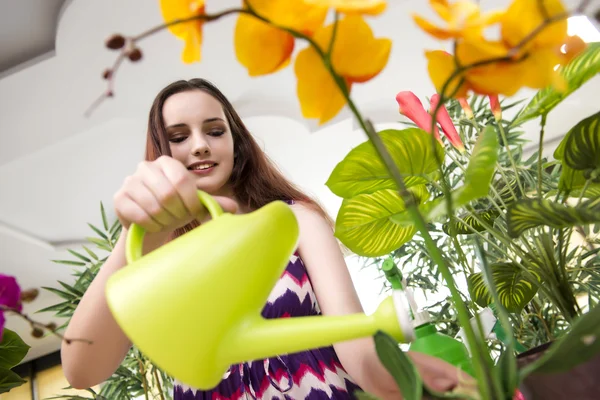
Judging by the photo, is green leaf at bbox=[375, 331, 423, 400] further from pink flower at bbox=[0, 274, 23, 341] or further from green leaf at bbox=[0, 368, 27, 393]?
green leaf at bbox=[0, 368, 27, 393]

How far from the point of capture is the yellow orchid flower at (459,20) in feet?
0.71

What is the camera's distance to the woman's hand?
12.5 inches

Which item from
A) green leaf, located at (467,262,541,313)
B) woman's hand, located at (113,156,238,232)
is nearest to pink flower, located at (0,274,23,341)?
woman's hand, located at (113,156,238,232)

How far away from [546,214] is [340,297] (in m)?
0.45

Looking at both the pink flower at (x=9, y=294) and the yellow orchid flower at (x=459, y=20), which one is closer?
the yellow orchid flower at (x=459, y=20)

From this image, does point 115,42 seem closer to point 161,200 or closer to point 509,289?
point 161,200

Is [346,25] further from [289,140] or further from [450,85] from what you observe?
[289,140]

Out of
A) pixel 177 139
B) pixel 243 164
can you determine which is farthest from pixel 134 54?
pixel 243 164

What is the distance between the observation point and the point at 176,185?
319 millimetres

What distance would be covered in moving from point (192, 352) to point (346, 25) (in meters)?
0.16

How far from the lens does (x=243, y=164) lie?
1.15m

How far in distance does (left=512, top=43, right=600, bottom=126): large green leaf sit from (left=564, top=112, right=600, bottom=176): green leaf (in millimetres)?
25

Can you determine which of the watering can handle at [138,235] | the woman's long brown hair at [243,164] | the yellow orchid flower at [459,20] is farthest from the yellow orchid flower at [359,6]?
the woman's long brown hair at [243,164]

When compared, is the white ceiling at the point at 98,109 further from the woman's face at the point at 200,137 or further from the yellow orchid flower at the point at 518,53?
the yellow orchid flower at the point at 518,53
